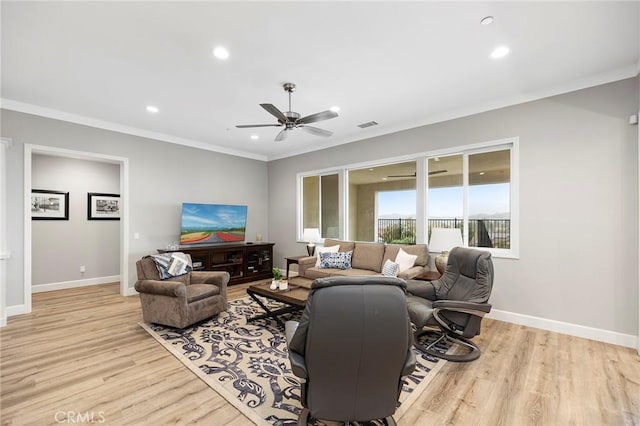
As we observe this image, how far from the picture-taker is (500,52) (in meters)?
2.86

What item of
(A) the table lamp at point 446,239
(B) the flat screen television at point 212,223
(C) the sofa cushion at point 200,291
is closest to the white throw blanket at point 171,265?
(C) the sofa cushion at point 200,291

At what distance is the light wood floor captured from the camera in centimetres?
202

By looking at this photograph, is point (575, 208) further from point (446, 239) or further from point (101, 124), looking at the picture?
point (101, 124)

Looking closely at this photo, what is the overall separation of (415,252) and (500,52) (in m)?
2.90

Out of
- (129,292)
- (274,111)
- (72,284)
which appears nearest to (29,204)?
(129,292)

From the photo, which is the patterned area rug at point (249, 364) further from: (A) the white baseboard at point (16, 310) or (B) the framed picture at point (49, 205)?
(B) the framed picture at point (49, 205)

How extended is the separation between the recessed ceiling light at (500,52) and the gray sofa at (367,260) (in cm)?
277

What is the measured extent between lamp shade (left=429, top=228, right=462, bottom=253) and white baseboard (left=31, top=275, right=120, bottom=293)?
673 cm

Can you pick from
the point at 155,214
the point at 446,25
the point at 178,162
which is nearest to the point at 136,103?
the point at 178,162

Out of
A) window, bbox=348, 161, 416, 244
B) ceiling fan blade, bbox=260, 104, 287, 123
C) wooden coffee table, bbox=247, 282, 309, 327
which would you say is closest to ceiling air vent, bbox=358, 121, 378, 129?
window, bbox=348, 161, 416, 244

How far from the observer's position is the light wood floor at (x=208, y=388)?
2.02m

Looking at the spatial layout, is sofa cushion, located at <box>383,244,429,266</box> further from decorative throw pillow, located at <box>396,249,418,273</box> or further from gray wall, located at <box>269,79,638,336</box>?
gray wall, located at <box>269,79,638,336</box>

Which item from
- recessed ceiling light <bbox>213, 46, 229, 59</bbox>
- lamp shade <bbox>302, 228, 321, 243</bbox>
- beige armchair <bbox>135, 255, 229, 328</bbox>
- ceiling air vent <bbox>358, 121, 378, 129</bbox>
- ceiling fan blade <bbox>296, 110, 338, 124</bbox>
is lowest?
beige armchair <bbox>135, 255, 229, 328</bbox>

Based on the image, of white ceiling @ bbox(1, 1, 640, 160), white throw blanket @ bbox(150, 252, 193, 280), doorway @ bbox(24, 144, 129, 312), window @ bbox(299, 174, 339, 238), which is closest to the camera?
white ceiling @ bbox(1, 1, 640, 160)
